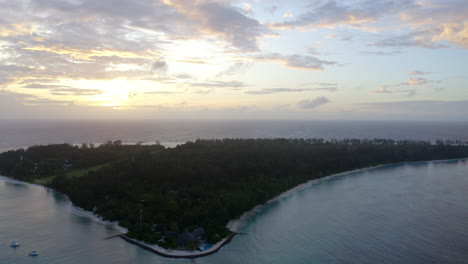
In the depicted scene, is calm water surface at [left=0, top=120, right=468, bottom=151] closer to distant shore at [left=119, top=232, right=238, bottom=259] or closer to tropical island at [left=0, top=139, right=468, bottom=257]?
tropical island at [left=0, top=139, right=468, bottom=257]

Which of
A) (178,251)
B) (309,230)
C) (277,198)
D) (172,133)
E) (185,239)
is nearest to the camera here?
(178,251)

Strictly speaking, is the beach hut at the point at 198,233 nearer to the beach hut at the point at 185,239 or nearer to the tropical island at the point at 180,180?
the tropical island at the point at 180,180

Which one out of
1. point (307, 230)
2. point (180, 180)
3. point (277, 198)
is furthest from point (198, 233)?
point (277, 198)

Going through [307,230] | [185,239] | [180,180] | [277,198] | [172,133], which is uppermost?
[172,133]

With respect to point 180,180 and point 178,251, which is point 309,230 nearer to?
point 178,251

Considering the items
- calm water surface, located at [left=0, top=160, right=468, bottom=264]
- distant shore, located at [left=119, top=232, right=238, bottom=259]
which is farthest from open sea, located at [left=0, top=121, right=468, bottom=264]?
distant shore, located at [left=119, top=232, right=238, bottom=259]

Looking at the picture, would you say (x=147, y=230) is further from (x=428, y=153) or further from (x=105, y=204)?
(x=428, y=153)

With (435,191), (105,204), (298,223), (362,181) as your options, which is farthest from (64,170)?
(435,191)
